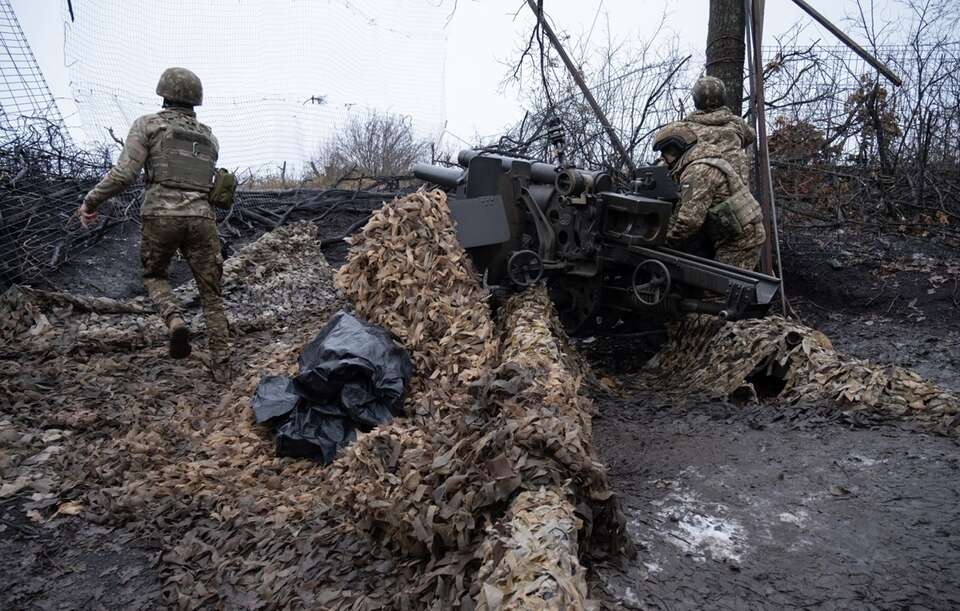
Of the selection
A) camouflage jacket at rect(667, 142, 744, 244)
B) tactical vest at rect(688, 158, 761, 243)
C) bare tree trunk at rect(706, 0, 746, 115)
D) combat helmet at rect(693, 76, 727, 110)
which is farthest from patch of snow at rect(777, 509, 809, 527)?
bare tree trunk at rect(706, 0, 746, 115)

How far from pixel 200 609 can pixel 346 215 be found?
25.0ft

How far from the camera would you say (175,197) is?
5105 mm

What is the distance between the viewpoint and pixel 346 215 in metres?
9.62

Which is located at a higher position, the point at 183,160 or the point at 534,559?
the point at 183,160

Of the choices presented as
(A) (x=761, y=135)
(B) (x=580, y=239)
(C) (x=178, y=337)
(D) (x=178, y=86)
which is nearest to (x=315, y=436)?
(C) (x=178, y=337)

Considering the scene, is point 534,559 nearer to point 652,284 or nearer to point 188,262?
point 652,284

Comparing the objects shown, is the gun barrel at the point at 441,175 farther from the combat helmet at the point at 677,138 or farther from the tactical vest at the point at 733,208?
the tactical vest at the point at 733,208

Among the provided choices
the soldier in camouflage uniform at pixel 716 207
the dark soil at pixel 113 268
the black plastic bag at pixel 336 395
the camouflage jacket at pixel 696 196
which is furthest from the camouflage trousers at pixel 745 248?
the dark soil at pixel 113 268

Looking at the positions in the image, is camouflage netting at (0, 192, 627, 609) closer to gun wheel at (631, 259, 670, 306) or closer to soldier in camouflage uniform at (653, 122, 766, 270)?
gun wheel at (631, 259, 670, 306)

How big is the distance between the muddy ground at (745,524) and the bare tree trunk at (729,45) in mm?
3872

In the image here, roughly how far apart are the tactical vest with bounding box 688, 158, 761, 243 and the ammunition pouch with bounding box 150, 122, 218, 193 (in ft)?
13.2

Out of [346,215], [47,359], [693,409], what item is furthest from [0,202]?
[693,409]

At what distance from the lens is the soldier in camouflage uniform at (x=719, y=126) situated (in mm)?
5770

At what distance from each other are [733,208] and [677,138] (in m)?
0.83
